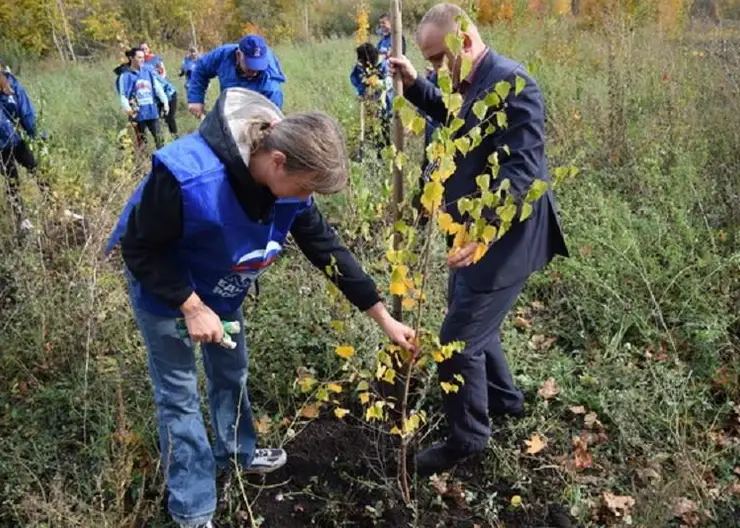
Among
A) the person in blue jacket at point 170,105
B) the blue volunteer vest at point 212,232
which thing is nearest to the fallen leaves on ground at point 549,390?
the blue volunteer vest at point 212,232

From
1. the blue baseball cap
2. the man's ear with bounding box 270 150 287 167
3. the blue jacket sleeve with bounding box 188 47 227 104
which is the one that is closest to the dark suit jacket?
the man's ear with bounding box 270 150 287 167

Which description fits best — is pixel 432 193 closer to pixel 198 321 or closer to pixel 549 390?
pixel 198 321

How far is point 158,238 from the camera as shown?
179 cm

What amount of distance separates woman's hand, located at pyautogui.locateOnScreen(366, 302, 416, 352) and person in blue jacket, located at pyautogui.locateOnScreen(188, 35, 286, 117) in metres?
3.55

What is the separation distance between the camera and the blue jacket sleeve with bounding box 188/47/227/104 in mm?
5734

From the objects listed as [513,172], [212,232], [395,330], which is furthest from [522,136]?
[212,232]

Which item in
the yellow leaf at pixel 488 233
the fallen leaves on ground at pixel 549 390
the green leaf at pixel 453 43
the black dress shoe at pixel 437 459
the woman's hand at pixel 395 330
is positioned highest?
the green leaf at pixel 453 43

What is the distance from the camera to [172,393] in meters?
2.15

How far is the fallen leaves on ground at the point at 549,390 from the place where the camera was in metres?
2.97

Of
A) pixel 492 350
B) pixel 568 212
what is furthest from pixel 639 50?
pixel 492 350

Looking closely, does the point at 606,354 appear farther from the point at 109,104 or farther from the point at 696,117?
the point at 109,104

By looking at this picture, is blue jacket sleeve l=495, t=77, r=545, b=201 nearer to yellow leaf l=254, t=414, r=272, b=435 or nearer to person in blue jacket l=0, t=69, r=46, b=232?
yellow leaf l=254, t=414, r=272, b=435

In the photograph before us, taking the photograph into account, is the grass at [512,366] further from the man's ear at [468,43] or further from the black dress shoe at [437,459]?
the man's ear at [468,43]

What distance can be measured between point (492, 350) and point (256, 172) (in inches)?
57.9
